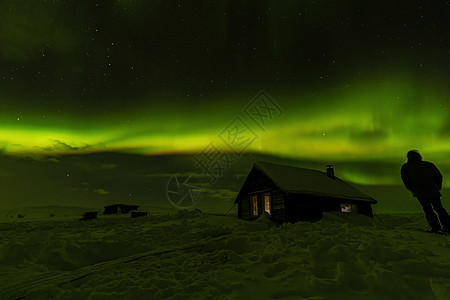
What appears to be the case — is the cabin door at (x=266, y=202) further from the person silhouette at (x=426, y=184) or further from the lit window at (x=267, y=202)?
the person silhouette at (x=426, y=184)

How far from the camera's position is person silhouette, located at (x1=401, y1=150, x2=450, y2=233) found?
737 centimetres

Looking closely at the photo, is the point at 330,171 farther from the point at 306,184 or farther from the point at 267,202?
the point at 267,202

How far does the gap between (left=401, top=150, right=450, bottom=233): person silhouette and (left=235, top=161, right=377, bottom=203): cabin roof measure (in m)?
6.02

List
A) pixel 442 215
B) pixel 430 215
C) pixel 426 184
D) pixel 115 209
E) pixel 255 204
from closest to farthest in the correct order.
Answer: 1. pixel 442 215
2. pixel 430 215
3. pixel 426 184
4. pixel 255 204
5. pixel 115 209

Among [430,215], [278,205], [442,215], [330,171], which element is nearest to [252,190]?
[278,205]

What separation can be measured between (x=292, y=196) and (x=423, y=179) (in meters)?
7.10

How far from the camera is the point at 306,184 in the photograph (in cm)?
1536

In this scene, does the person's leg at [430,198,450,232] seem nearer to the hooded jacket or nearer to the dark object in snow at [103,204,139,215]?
the hooded jacket

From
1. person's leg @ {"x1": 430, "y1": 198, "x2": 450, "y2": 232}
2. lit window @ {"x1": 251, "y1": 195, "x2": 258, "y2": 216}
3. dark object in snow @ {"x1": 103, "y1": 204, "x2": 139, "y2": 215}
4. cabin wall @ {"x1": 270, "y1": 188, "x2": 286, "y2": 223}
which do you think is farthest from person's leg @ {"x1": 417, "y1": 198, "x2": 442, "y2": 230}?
dark object in snow @ {"x1": 103, "y1": 204, "x2": 139, "y2": 215}

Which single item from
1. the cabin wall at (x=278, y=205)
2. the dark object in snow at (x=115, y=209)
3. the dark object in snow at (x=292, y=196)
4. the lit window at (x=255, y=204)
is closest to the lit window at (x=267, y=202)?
the dark object in snow at (x=292, y=196)

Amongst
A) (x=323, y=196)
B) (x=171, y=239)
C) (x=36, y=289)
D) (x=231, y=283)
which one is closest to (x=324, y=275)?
(x=231, y=283)

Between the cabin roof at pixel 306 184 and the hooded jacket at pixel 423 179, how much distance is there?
600 centimetres

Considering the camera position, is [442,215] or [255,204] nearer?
[442,215]

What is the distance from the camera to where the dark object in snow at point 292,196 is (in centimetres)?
1418
